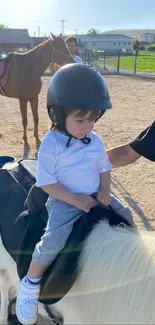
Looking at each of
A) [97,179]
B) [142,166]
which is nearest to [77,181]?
[97,179]

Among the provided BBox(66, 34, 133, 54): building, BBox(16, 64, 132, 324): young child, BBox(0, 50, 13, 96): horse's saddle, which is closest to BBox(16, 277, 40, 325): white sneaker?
BBox(16, 64, 132, 324): young child

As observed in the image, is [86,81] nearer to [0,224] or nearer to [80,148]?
[80,148]

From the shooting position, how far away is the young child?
56.9 inches

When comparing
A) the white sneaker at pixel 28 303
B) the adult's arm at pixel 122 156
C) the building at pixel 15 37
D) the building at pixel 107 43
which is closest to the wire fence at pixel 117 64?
the adult's arm at pixel 122 156

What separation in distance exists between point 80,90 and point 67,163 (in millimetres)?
316

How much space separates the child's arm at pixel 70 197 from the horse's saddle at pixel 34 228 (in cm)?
4

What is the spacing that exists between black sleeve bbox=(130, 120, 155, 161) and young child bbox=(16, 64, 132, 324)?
1.20ft

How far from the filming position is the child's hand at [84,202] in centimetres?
149

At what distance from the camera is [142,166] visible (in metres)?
5.00

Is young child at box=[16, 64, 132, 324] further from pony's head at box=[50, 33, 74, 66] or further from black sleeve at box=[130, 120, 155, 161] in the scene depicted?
pony's head at box=[50, 33, 74, 66]

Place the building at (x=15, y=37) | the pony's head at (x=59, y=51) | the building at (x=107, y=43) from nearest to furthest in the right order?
the pony's head at (x=59, y=51) < the building at (x=15, y=37) < the building at (x=107, y=43)

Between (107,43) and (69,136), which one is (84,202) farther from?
(107,43)

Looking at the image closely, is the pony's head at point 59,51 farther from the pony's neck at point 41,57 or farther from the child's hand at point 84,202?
the child's hand at point 84,202

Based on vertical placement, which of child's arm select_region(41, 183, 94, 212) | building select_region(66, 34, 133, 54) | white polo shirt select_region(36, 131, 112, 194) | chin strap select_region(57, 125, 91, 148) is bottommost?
building select_region(66, 34, 133, 54)
